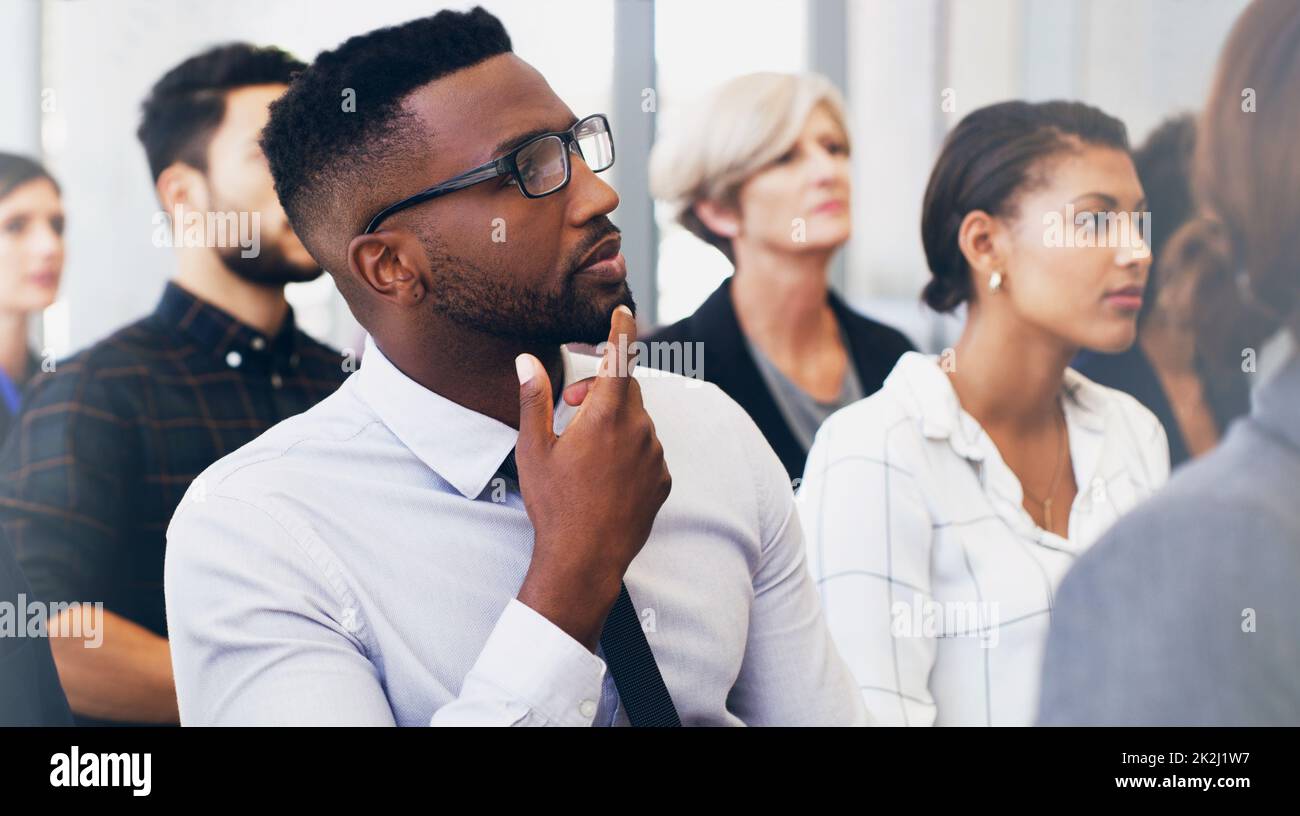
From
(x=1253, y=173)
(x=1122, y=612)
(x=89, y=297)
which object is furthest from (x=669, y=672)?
(x=89, y=297)

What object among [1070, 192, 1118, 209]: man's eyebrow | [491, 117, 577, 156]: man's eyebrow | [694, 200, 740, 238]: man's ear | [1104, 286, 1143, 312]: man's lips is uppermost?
[491, 117, 577, 156]: man's eyebrow

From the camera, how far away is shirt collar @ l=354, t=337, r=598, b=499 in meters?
1.44

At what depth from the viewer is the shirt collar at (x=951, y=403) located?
6.21 feet

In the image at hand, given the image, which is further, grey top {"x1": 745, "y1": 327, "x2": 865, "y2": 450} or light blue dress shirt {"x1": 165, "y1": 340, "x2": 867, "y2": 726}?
grey top {"x1": 745, "y1": 327, "x2": 865, "y2": 450}

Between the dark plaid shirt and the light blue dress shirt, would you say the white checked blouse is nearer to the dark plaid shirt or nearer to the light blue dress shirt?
the light blue dress shirt

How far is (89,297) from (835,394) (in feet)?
4.10

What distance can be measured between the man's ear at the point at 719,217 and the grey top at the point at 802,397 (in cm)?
18

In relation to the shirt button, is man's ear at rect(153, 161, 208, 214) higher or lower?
higher

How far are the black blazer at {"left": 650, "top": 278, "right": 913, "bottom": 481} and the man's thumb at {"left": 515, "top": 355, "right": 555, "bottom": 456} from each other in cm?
57

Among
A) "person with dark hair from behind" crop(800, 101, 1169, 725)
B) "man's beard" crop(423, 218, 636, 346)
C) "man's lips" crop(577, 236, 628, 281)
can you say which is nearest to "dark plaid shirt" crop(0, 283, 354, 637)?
"man's beard" crop(423, 218, 636, 346)

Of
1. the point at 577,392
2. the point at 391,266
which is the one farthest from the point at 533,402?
the point at 391,266

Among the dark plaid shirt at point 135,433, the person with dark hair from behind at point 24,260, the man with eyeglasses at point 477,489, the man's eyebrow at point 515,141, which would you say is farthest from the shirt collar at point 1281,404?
the person with dark hair from behind at point 24,260

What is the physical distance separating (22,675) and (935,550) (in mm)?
1323

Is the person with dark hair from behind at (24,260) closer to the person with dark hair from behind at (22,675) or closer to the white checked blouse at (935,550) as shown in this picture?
the person with dark hair from behind at (22,675)
